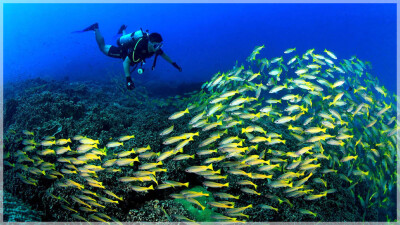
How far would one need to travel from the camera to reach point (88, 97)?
12148 millimetres

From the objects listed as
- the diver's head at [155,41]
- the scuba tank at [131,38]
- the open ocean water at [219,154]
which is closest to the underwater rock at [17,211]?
the open ocean water at [219,154]

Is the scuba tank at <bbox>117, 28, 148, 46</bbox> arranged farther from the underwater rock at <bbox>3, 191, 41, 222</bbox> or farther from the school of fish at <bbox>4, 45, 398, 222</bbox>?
the underwater rock at <bbox>3, 191, 41, 222</bbox>

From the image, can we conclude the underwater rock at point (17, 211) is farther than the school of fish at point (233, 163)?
No

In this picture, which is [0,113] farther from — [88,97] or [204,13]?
[204,13]

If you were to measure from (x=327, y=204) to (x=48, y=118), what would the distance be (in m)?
8.85

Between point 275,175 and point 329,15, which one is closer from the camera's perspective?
point 275,175

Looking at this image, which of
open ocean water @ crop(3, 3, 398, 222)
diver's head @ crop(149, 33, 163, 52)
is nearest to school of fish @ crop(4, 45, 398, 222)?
open ocean water @ crop(3, 3, 398, 222)

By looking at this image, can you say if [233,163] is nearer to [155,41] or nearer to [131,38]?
[155,41]

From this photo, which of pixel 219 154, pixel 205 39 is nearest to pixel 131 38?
pixel 219 154

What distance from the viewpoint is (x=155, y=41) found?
25.8ft

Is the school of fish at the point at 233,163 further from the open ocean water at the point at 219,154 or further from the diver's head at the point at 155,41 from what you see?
the diver's head at the point at 155,41

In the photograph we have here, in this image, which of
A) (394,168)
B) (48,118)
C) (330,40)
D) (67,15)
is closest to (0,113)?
(48,118)

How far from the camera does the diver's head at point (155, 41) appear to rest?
7784mm

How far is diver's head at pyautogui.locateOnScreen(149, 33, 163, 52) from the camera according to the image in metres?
7.78
